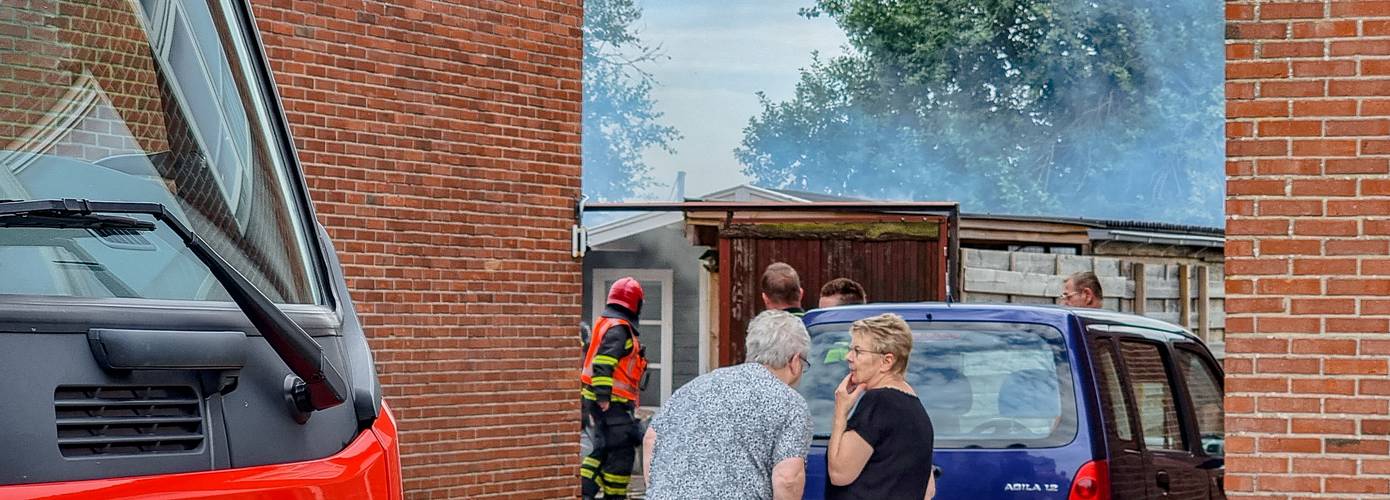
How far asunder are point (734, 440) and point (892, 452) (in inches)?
25.6

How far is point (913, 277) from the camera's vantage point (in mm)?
12844

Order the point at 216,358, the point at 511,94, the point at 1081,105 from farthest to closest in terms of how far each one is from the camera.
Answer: the point at 1081,105 → the point at 511,94 → the point at 216,358

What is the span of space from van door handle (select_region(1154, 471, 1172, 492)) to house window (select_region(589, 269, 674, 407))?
12.3 m

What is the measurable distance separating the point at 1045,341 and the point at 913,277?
6315 mm

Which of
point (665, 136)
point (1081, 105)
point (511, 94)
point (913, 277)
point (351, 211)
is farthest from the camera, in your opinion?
point (665, 136)

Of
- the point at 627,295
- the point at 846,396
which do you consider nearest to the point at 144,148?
the point at 846,396

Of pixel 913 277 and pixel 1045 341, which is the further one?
pixel 913 277

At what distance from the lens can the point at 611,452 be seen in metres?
11.1

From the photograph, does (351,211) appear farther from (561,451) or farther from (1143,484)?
(1143,484)

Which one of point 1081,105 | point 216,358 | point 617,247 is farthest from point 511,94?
point 1081,105

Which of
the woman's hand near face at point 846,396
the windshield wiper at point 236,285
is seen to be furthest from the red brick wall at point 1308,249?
the windshield wiper at point 236,285

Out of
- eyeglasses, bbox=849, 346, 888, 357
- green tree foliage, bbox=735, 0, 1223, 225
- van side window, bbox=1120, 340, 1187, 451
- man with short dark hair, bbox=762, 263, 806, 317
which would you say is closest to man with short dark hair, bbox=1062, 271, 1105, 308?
man with short dark hair, bbox=762, 263, 806, 317

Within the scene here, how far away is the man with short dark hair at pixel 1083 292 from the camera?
372 inches

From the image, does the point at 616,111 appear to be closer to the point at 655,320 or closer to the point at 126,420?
the point at 655,320
